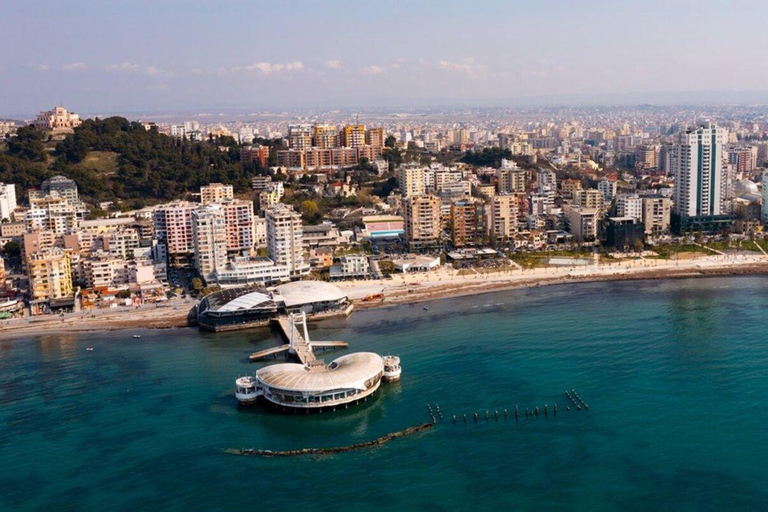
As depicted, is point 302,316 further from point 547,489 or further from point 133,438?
point 547,489

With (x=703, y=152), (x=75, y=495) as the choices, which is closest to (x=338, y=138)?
(x=703, y=152)

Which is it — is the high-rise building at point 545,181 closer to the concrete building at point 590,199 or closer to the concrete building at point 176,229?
the concrete building at point 590,199

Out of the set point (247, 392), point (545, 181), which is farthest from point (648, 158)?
point (247, 392)

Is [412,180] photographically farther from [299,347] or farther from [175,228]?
[299,347]

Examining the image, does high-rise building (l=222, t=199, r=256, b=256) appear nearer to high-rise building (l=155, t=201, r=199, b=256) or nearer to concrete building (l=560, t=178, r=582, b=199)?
high-rise building (l=155, t=201, r=199, b=256)

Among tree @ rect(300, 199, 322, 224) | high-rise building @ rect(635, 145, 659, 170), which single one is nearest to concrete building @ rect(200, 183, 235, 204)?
tree @ rect(300, 199, 322, 224)
